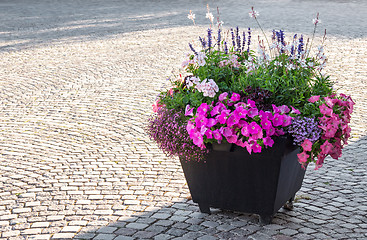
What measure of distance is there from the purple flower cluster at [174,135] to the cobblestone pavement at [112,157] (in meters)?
0.40

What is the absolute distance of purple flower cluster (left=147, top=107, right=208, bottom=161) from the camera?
3965 mm

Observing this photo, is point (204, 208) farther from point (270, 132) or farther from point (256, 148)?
point (270, 132)

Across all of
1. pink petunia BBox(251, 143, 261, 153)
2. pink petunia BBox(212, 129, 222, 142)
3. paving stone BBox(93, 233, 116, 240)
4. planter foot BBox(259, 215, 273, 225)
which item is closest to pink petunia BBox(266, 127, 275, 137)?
pink petunia BBox(251, 143, 261, 153)

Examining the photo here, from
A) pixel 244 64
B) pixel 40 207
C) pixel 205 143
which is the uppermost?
pixel 244 64

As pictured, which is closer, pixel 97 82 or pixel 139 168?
pixel 139 168

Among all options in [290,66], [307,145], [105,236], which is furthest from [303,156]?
[105,236]

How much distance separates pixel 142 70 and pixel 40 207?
589 cm

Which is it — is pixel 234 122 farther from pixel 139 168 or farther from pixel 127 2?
pixel 127 2

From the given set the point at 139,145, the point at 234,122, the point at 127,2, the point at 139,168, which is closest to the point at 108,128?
the point at 139,145

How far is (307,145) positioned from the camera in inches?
146

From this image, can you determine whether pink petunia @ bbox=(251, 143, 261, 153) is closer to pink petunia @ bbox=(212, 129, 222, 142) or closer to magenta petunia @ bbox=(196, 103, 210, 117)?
pink petunia @ bbox=(212, 129, 222, 142)

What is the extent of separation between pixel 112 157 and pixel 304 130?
270 centimetres

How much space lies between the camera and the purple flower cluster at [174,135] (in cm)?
396

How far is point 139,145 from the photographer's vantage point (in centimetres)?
622
